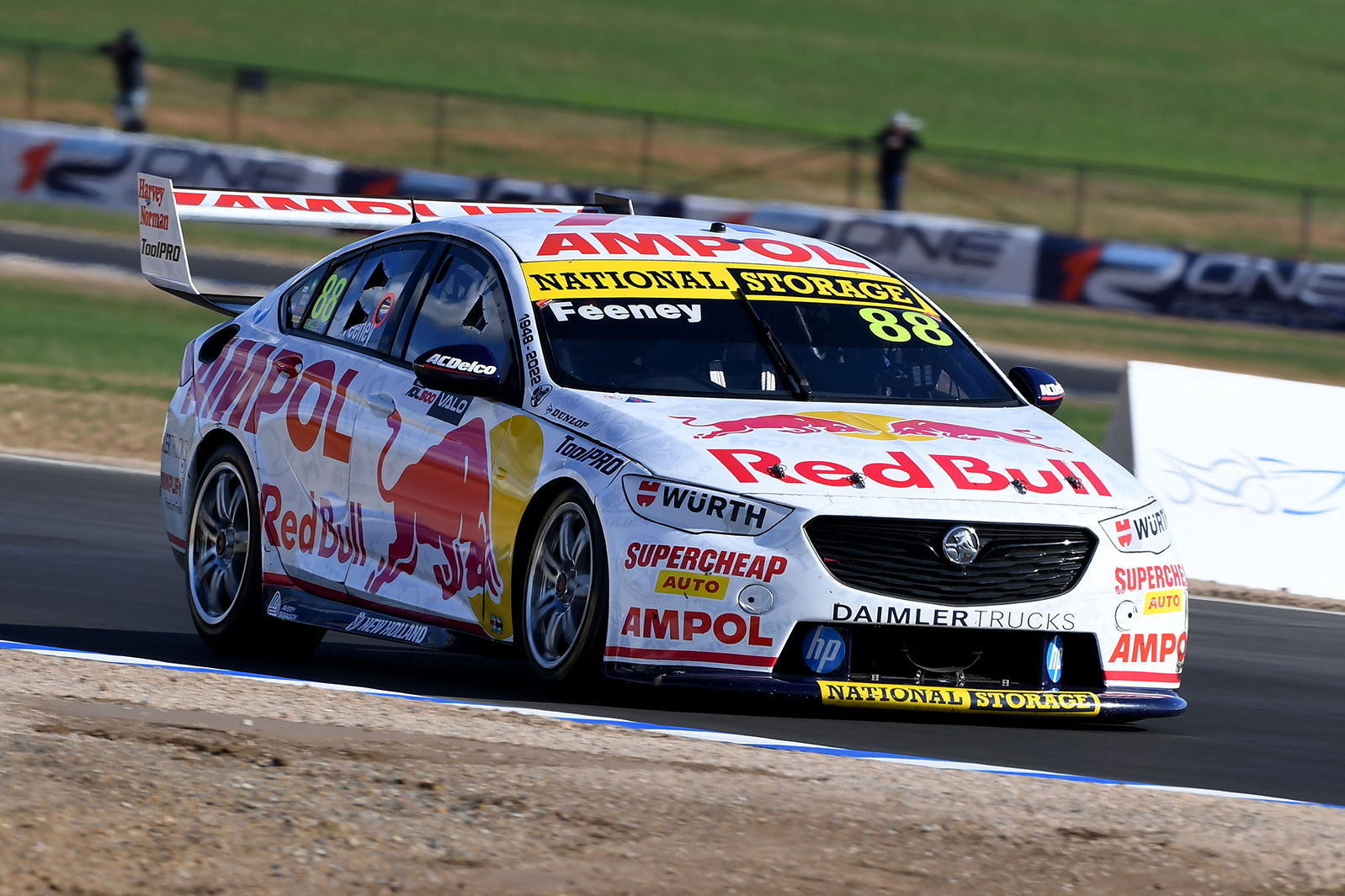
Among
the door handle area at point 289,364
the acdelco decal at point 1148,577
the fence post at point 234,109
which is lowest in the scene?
→ the acdelco decal at point 1148,577

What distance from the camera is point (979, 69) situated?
2322 inches

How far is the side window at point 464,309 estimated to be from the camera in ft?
27.6

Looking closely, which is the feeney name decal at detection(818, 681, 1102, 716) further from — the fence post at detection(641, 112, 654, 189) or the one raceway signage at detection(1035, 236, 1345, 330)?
the fence post at detection(641, 112, 654, 189)

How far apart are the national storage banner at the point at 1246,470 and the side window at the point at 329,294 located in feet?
15.1

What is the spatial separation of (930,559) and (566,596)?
3.64 ft

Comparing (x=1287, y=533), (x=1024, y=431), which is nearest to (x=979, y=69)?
(x=1287, y=533)

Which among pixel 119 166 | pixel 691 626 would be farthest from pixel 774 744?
pixel 119 166

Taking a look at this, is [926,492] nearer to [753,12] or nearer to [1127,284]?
[1127,284]

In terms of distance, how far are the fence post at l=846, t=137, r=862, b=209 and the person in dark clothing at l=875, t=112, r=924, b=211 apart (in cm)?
60

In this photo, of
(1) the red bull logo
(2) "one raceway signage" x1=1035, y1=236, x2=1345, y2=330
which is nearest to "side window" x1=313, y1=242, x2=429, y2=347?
(1) the red bull logo

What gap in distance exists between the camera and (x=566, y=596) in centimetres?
769

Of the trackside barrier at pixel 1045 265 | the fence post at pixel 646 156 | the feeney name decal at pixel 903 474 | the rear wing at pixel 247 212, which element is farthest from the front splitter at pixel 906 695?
the fence post at pixel 646 156

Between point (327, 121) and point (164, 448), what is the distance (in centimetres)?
3487

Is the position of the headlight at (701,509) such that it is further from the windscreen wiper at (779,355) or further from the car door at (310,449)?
the car door at (310,449)
